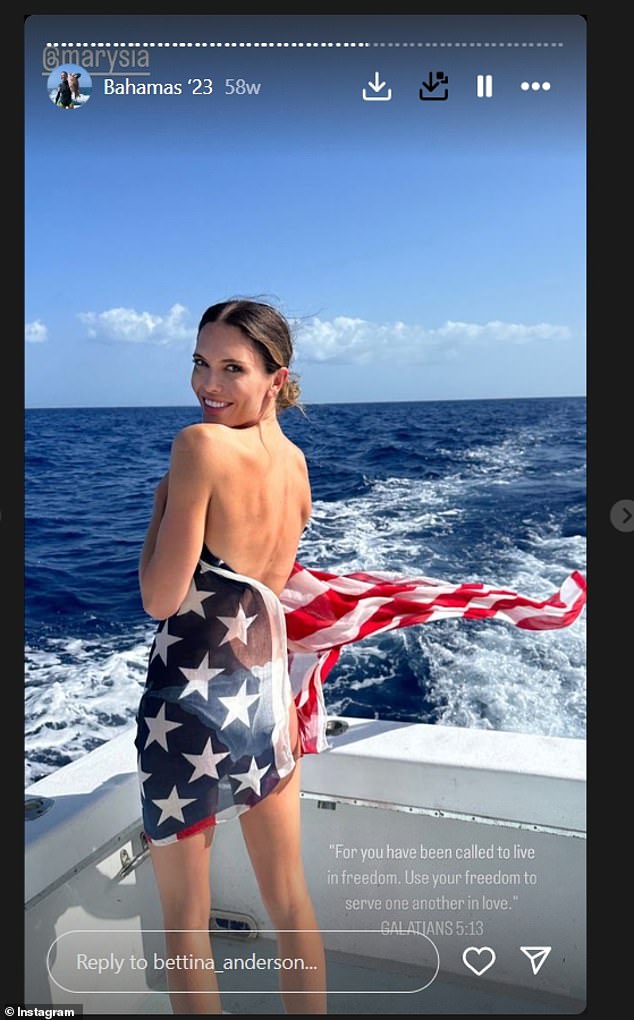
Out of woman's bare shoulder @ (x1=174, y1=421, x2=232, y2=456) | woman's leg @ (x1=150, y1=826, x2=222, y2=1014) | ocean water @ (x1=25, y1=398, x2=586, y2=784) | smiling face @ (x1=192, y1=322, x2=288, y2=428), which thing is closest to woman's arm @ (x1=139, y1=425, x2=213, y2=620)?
woman's bare shoulder @ (x1=174, y1=421, x2=232, y2=456)

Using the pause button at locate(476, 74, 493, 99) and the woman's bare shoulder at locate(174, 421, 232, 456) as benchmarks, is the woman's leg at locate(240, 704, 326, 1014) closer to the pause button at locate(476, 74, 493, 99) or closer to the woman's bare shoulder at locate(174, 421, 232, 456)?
the woman's bare shoulder at locate(174, 421, 232, 456)

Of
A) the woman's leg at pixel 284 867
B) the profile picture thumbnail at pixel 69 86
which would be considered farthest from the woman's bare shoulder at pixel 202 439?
the woman's leg at pixel 284 867

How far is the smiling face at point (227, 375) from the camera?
4.58 ft

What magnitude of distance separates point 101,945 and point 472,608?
3.16 feet

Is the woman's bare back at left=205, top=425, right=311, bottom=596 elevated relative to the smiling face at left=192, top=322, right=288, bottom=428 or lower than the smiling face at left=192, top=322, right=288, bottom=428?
lower

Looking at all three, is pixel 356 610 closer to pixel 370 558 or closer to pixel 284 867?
pixel 284 867

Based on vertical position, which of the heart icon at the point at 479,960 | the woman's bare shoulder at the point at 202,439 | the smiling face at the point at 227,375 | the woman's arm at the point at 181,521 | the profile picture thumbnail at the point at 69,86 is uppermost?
the profile picture thumbnail at the point at 69,86

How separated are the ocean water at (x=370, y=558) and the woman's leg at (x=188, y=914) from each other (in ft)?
2.27

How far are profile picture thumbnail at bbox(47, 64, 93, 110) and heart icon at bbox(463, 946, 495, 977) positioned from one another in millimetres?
1284

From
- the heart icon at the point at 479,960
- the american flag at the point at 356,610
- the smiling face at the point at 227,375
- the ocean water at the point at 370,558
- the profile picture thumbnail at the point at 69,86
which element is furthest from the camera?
the ocean water at the point at 370,558

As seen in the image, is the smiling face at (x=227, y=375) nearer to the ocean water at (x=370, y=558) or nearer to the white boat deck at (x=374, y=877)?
the ocean water at (x=370, y=558)

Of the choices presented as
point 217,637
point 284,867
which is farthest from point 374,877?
point 217,637

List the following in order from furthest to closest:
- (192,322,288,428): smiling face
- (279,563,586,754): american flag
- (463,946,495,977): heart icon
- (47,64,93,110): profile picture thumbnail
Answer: (279,563,586,754): american flag → (192,322,288,428): smiling face → (463,946,495,977): heart icon → (47,64,93,110): profile picture thumbnail

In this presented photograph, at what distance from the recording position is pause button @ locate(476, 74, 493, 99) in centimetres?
120
